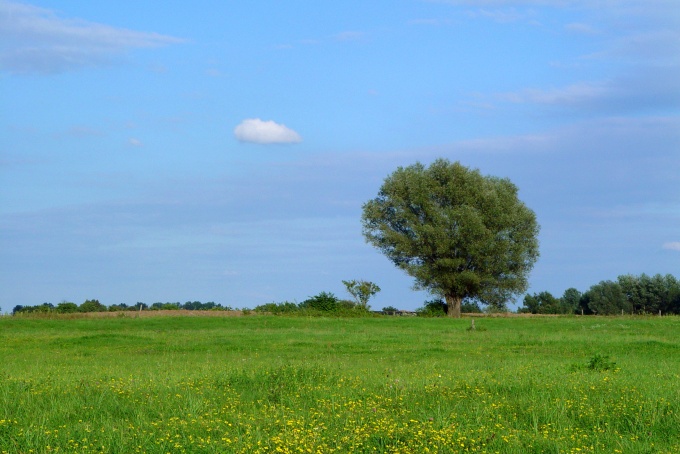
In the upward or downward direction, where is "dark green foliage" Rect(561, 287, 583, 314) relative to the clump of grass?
upward

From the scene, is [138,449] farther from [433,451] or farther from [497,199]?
[497,199]

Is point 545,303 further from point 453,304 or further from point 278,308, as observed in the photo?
point 278,308

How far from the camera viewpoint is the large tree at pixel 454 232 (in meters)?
71.2

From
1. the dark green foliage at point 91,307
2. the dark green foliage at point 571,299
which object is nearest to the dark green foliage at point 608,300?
the dark green foliage at point 571,299

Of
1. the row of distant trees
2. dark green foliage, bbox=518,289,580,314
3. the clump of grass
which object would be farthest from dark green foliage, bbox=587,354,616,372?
dark green foliage, bbox=518,289,580,314

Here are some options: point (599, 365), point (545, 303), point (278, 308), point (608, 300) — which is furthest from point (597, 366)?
point (545, 303)

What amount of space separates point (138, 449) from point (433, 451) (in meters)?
4.09

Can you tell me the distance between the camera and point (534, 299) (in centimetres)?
14138

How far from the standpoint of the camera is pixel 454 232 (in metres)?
71.2

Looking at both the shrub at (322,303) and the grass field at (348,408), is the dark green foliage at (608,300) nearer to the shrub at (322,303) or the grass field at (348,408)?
the shrub at (322,303)

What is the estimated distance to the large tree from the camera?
234 ft

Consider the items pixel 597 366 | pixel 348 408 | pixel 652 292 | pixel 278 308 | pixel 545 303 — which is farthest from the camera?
pixel 545 303

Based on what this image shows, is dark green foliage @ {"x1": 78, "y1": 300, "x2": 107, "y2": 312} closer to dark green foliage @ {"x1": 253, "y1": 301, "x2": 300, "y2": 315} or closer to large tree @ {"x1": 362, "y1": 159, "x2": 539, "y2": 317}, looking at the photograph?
dark green foliage @ {"x1": 253, "y1": 301, "x2": 300, "y2": 315}

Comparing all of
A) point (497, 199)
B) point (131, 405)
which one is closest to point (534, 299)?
point (497, 199)
